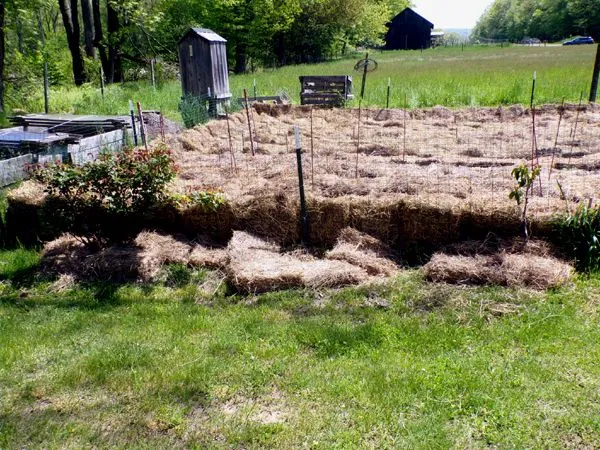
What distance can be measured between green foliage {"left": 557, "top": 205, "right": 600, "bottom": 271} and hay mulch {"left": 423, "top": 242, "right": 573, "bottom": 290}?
220mm

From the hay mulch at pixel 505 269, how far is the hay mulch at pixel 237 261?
52cm

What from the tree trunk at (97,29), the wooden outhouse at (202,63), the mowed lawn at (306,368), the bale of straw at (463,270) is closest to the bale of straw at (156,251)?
the mowed lawn at (306,368)

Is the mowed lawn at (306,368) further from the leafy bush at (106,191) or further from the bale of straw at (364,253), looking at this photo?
the leafy bush at (106,191)

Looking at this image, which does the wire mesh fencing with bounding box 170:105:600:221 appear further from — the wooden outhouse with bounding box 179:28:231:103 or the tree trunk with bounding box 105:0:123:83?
the tree trunk with bounding box 105:0:123:83

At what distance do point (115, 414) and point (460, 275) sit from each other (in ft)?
10.4

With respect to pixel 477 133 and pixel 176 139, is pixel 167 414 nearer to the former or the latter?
pixel 176 139

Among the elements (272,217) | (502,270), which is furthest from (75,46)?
(502,270)

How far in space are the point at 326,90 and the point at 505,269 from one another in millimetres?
10651

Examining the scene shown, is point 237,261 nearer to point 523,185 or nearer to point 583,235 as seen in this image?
point 523,185

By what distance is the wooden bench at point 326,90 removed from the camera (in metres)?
14.5

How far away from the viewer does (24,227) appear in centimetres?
648

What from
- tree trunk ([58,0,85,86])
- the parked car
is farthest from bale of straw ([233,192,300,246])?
the parked car

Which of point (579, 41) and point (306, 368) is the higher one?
point (579, 41)

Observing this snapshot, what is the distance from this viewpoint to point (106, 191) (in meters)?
5.67
